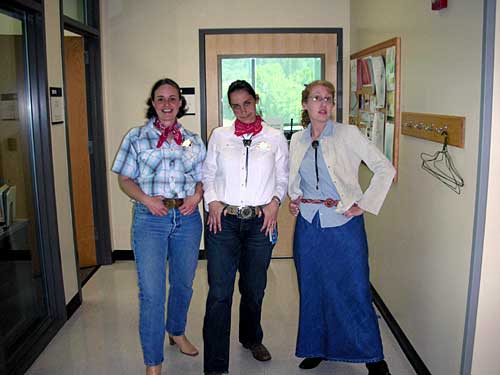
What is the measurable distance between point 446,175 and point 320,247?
67 centimetres

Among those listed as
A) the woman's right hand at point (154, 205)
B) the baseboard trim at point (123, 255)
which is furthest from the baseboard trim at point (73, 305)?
the woman's right hand at point (154, 205)

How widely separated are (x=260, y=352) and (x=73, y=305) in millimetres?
1432

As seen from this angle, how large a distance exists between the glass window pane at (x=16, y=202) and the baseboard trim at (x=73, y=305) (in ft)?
1.00

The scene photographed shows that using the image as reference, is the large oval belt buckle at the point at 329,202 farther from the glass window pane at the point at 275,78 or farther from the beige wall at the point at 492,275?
the glass window pane at the point at 275,78

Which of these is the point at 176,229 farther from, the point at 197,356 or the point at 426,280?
the point at 426,280

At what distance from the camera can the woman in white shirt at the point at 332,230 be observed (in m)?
2.46

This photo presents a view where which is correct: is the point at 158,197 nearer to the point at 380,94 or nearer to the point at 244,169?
the point at 244,169

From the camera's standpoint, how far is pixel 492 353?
2.11 m

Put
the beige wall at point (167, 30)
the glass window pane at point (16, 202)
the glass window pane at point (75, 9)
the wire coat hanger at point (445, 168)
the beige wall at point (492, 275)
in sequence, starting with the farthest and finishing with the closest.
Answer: the beige wall at point (167, 30) → the glass window pane at point (75, 9) → the glass window pane at point (16, 202) → the wire coat hanger at point (445, 168) → the beige wall at point (492, 275)

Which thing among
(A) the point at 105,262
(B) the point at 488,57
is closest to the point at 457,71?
(B) the point at 488,57

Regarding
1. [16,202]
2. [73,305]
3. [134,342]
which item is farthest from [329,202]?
[73,305]

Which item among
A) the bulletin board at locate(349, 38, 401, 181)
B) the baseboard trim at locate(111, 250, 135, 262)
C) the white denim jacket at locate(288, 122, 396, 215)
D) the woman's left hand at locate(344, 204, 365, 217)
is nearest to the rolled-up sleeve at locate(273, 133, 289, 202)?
the white denim jacket at locate(288, 122, 396, 215)

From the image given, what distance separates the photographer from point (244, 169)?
2521 mm

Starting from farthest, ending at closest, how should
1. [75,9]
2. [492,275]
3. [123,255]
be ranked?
[123,255] → [75,9] → [492,275]
